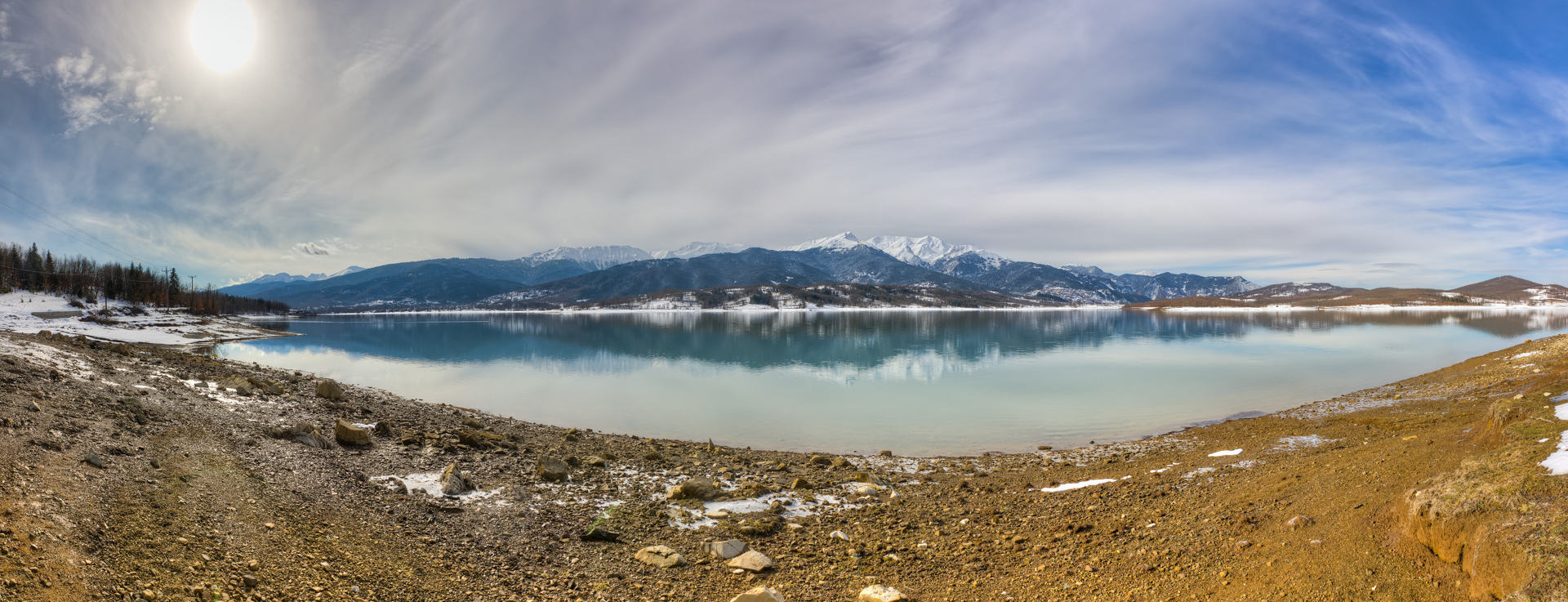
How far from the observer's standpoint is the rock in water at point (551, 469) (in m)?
11.7

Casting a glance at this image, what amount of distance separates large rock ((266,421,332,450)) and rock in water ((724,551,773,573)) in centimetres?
937

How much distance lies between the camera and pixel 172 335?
5225cm

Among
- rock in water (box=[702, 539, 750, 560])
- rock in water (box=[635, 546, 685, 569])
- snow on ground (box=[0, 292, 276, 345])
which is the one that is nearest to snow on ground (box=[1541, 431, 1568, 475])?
rock in water (box=[702, 539, 750, 560])

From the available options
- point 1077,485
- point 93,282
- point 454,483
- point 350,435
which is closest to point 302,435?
point 350,435

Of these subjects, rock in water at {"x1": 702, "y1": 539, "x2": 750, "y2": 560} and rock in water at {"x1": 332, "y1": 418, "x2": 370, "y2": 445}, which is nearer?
rock in water at {"x1": 702, "y1": 539, "x2": 750, "y2": 560}

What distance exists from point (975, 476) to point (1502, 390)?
19205 millimetres

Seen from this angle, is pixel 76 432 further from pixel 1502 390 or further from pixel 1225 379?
pixel 1225 379

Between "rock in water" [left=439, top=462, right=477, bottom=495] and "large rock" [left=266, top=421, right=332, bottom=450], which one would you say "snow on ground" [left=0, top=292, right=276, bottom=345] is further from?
"rock in water" [left=439, top=462, right=477, bottom=495]

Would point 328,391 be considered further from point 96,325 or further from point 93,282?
point 93,282

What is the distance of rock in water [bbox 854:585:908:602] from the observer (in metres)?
6.66

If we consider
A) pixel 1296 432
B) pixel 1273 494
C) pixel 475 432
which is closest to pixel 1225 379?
pixel 1296 432

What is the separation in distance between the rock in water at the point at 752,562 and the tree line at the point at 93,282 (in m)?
104

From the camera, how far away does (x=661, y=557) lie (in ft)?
26.4

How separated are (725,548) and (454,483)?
17.5 ft
